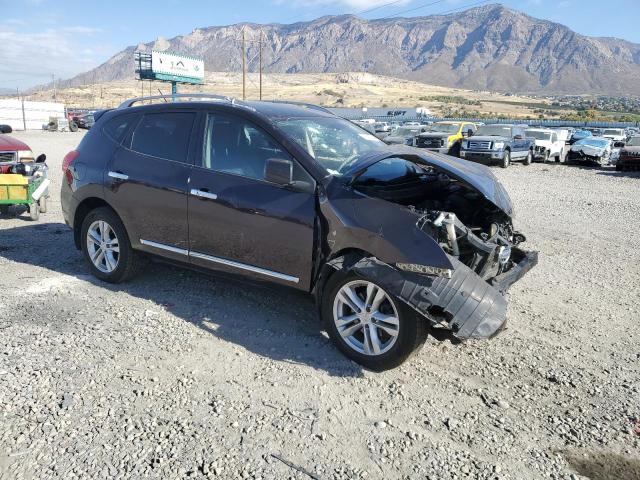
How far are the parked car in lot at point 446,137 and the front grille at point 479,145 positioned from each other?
113 cm

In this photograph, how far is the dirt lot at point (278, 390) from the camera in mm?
2953

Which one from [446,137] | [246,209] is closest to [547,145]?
[446,137]

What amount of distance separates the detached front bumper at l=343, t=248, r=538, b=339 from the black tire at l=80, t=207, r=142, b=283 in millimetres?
2767

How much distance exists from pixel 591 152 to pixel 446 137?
616cm

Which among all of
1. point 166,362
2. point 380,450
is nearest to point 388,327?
point 380,450

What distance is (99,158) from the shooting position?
547 centimetres

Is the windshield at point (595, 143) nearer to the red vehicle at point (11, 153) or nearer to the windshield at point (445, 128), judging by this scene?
the windshield at point (445, 128)

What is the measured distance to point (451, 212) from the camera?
424 cm

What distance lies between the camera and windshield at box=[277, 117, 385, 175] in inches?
174

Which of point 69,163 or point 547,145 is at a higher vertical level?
point 69,163

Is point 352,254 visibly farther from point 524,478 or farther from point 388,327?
point 524,478

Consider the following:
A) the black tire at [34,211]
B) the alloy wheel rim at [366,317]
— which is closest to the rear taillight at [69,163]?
the black tire at [34,211]

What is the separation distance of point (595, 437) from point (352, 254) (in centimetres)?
191

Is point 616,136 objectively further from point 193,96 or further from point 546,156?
point 193,96
